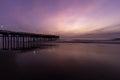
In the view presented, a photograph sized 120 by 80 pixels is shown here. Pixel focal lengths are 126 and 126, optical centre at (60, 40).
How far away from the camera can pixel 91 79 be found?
4676 mm

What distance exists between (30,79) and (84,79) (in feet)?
6.60

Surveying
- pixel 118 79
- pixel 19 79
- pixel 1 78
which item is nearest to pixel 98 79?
pixel 118 79

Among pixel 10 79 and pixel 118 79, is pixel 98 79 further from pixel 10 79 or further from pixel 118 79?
pixel 10 79

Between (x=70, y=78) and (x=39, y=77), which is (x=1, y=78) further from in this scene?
(x=70, y=78)

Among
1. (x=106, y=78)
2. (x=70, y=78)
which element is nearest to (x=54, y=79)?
(x=70, y=78)

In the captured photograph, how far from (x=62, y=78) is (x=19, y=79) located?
1.60 m

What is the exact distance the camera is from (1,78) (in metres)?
4.78

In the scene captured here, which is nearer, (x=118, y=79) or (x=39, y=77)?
(x=118, y=79)

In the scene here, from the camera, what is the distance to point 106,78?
476cm

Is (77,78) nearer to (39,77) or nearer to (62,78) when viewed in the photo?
(62,78)

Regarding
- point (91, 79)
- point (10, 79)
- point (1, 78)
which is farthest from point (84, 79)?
point (1, 78)

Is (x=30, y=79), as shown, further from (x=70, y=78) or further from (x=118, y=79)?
(x=118, y=79)

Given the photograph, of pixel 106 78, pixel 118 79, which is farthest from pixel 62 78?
pixel 118 79

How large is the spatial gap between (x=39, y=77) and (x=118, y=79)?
9.74 feet
